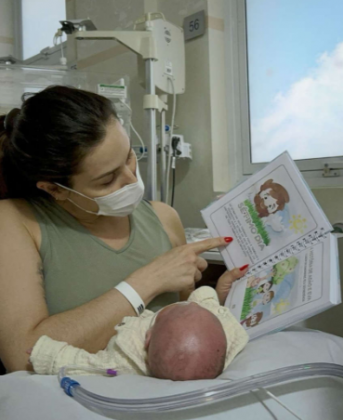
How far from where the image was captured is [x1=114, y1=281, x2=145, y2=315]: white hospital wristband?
3.17 ft

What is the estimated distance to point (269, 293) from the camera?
93cm

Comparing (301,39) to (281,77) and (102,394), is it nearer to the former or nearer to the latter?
(281,77)

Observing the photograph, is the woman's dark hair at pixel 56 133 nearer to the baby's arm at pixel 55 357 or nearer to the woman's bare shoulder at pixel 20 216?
the woman's bare shoulder at pixel 20 216

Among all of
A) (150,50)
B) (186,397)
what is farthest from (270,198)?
(150,50)

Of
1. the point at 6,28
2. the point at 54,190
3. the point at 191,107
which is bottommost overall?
the point at 54,190

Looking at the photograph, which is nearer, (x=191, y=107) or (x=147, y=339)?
(x=147, y=339)

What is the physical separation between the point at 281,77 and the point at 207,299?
1.24 metres

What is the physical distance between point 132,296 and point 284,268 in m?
0.36

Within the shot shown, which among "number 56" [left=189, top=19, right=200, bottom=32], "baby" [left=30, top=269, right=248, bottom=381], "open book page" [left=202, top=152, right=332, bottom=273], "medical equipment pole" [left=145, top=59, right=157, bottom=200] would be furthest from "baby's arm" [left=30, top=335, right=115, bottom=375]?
"number 56" [left=189, top=19, right=200, bottom=32]

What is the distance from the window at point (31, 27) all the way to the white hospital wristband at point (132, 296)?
123 inches

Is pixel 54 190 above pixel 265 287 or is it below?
above

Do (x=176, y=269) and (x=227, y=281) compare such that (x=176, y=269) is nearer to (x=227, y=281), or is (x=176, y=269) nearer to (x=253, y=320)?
(x=227, y=281)

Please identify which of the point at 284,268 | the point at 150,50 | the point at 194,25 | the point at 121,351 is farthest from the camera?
the point at 194,25

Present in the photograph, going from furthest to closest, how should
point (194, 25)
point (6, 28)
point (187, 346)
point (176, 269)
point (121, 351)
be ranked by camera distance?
point (6, 28) < point (194, 25) < point (176, 269) < point (121, 351) < point (187, 346)
